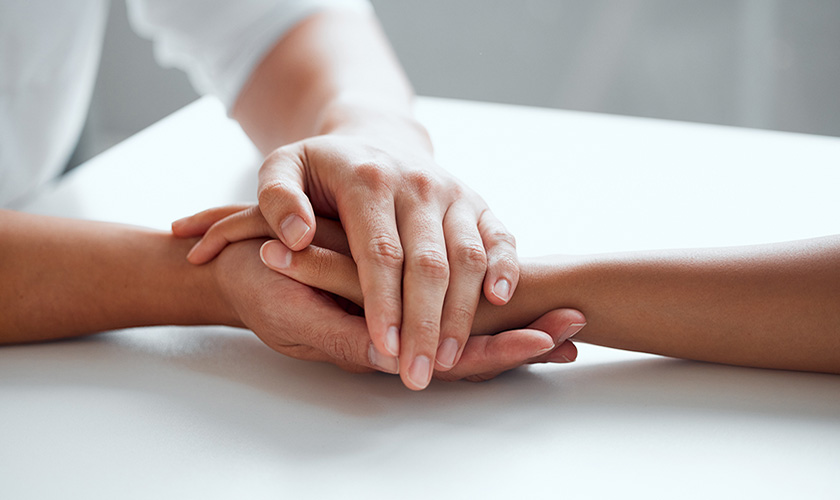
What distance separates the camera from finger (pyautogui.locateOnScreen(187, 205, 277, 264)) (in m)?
0.67

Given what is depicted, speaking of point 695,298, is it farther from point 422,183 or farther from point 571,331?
point 422,183

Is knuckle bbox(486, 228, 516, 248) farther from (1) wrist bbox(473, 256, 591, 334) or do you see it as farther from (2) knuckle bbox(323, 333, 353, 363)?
(2) knuckle bbox(323, 333, 353, 363)

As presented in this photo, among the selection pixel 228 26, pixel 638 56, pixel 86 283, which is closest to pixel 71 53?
pixel 228 26

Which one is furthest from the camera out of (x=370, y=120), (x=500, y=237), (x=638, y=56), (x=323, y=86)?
(x=638, y=56)

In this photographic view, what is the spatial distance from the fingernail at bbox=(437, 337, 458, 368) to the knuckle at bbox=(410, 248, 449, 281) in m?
0.05

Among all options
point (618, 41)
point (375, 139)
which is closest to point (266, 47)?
point (375, 139)

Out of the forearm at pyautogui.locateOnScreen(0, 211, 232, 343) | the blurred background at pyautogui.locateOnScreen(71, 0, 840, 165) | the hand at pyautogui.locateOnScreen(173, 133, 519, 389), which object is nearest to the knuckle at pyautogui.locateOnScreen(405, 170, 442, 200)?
the hand at pyautogui.locateOnScreen(173, 133, 519, 389)

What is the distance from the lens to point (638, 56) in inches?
96.7

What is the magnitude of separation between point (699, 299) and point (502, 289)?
0.17 m

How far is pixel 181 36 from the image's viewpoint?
107cm

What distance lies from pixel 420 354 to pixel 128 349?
0.28m

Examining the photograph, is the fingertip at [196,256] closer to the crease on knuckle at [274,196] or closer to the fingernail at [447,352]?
the crease on knuckle at [274,196]

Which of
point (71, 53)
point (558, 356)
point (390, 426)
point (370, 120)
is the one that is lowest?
point (390, 426)

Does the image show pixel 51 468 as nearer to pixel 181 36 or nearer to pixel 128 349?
pixel 128 349
